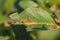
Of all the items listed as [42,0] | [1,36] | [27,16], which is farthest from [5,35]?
[42,0]

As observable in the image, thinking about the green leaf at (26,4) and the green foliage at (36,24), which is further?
the green leaf at (26,4)

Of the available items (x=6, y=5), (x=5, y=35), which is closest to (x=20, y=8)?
(x=6, y=5)

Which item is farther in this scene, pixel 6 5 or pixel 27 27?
pixel 6 5

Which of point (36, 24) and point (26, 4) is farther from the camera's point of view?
point (26, 4)

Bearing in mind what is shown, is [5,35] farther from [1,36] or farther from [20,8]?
[20,8]

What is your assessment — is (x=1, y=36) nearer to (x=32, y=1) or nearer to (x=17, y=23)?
(x=17, y=23)

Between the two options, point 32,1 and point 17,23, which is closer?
point 17,23

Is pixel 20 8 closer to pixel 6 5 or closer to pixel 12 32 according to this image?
pixel 6 5

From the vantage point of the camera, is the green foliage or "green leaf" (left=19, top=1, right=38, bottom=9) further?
"green leaf" (left=19, top=1, right=38, bottom=9)
